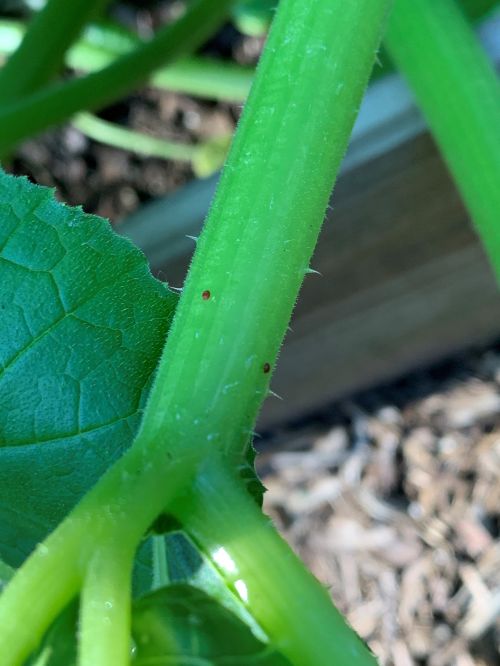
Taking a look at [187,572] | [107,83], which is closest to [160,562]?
[187,572]

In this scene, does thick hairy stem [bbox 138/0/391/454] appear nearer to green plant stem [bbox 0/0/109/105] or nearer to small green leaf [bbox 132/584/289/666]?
small green leaf [bbox 132/584/289/666]

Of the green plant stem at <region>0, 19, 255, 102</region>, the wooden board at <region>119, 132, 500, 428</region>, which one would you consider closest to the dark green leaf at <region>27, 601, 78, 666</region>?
the wooden board at <region>119, 132, 500, 428</region>

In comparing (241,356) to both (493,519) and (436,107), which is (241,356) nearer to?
(436,107)

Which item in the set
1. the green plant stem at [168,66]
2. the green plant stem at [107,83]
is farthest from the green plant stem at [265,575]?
the green plant stem at [168,66]

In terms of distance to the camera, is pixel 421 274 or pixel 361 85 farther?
pixel 421 274

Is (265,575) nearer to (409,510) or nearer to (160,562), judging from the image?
(160,562)

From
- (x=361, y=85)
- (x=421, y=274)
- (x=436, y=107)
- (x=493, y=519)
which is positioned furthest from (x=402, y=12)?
(x=493, y=519)
